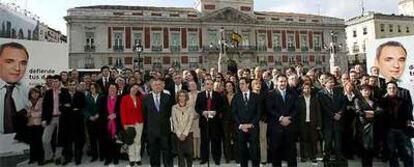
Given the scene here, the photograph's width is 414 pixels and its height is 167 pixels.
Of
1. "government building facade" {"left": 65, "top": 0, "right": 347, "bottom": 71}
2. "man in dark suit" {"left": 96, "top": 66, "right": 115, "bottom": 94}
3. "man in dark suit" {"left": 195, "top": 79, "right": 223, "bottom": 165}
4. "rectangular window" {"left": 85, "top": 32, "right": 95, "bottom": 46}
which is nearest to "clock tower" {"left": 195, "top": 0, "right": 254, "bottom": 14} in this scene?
"government building facade" {"left": 65, "top": 0, "right": 347, "bottom": 71}

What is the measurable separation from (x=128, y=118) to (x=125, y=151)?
109 cm

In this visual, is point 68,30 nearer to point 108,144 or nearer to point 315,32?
point 315,32

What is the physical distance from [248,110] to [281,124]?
65 cm

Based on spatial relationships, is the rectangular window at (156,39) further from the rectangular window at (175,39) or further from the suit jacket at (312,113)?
the suit jacket at (312,113)

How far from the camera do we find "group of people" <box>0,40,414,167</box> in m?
7.71

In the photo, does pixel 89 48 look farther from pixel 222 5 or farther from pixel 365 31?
pixel 365 31

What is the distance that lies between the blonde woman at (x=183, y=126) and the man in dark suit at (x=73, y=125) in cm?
229

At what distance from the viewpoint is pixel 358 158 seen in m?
8.92

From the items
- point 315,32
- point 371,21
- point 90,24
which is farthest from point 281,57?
point 90,24

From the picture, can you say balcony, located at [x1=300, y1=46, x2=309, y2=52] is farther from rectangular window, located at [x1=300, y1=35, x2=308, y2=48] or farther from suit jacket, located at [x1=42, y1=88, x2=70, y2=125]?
suit jacket, located at [x1=42, y1=88, x2=70, y2=125]

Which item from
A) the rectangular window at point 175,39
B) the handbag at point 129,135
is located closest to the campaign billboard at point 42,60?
the handbag at point 129,135

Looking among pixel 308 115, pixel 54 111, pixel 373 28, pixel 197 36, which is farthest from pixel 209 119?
pixel 373 28

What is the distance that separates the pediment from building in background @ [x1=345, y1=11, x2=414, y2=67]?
17728mm

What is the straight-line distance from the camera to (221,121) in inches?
338
